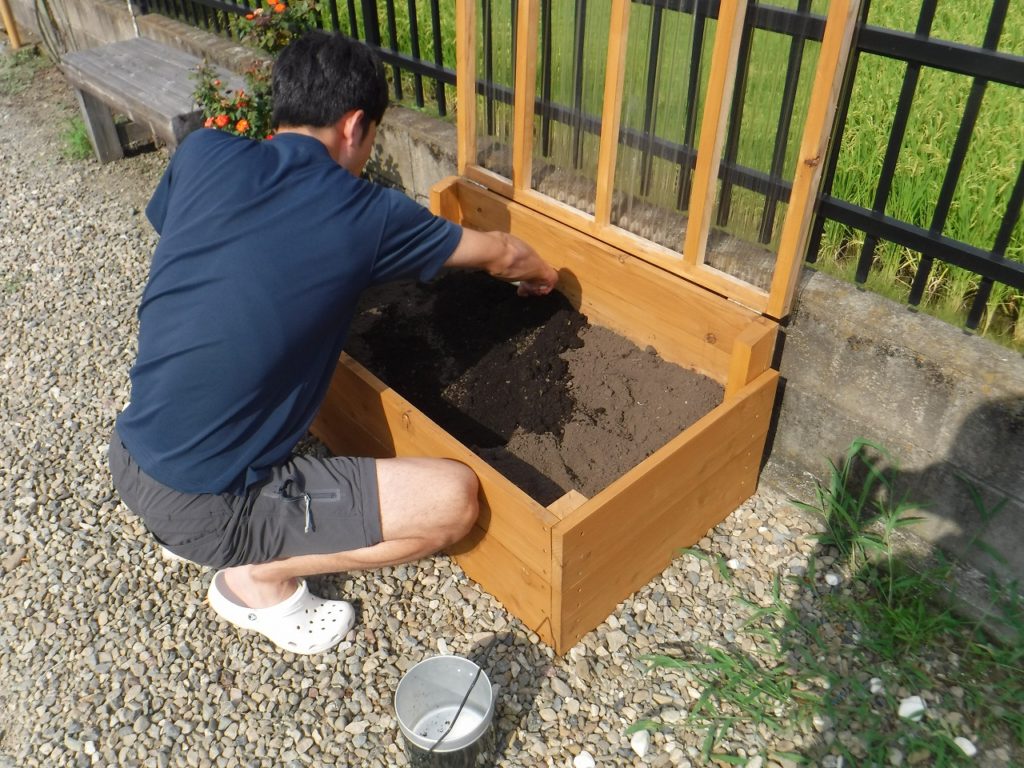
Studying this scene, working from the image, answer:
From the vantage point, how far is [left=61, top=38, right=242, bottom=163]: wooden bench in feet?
14.6

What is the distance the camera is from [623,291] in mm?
3086

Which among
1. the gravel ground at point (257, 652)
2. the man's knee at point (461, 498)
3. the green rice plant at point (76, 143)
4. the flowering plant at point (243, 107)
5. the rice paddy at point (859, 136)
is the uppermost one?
the rice paddy at point (859, 136)

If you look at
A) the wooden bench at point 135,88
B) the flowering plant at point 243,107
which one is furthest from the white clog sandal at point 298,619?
the wooden bench at point 135,88

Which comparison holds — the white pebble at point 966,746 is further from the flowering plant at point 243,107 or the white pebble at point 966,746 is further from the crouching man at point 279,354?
the flowering plant at point 243,107

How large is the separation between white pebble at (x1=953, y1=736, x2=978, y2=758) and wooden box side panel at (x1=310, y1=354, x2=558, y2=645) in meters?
1.09

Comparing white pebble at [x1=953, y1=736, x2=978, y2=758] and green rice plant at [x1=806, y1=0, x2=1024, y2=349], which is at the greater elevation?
green rice plant at [x1=806, y1=0, x2=1024, y2=349]

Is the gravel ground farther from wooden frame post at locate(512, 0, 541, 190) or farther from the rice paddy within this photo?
wooden frame post at locate(512, 0, 541, 190)

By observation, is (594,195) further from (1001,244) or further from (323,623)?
(323,623)

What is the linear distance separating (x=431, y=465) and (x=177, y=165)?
1113 millimetres

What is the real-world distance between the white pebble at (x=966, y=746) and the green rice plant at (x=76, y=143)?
225 inches

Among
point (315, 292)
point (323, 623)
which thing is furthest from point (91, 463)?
point (315, 292)

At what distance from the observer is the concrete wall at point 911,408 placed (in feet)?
7.86

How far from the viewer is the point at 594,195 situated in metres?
3.11

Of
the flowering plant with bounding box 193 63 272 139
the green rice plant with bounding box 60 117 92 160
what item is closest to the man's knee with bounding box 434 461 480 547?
the flowering plant with bounding box 193 63 272 139
